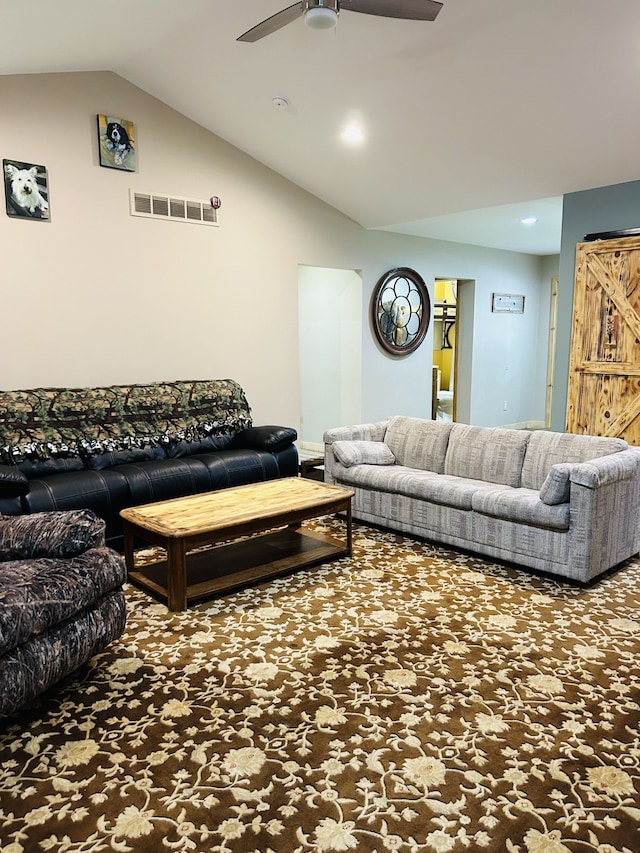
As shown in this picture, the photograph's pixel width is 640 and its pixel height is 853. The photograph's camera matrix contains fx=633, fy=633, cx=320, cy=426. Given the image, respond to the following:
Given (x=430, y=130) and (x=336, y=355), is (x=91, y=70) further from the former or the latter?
(x=336, y=355)

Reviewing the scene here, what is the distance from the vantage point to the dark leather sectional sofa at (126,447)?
3.91 m

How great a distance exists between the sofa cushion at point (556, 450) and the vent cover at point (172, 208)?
330 cm

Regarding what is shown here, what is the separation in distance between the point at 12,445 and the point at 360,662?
2670 millimetres

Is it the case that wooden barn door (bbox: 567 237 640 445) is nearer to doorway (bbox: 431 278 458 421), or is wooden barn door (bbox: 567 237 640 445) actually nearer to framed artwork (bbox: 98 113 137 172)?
framed artwork (bbox: 98 113 137 172)

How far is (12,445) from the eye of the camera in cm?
405

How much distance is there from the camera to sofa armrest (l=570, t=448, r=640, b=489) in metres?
3.35

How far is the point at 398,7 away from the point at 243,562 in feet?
9.82

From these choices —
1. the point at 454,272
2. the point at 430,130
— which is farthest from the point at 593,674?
the point at 454,272

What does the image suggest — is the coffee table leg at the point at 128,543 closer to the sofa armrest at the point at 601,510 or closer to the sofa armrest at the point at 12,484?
the sofa armrest at the point at 12,484

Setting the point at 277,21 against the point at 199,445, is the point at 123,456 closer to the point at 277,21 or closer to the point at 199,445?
the point at 199,445

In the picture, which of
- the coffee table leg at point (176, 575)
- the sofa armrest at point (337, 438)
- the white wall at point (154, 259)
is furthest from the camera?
the sofa armrest at point (337, 438)

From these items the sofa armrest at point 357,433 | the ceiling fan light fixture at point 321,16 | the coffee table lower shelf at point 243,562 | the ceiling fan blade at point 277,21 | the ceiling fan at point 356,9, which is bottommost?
the coffee table lower shelf at point 243,562

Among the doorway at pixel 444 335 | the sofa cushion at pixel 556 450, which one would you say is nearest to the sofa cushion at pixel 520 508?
the sofa cushion at pixel 556 450

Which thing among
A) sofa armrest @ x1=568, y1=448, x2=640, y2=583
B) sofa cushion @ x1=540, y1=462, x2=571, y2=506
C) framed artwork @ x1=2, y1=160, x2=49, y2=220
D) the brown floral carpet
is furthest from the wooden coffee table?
framed artwork @ x1=2, y1=160, x2=49, y2=220
